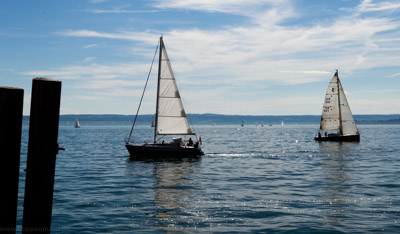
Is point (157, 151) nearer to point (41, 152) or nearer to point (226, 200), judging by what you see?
point (226, 200)

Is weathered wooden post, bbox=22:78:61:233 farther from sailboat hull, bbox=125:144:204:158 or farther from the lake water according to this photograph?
sailboat hull, bbox=125:144:204:158

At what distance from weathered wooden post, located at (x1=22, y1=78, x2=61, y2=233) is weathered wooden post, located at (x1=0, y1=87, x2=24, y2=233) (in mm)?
220

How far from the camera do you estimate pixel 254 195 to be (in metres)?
21.4

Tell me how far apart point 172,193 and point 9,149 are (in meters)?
16.2

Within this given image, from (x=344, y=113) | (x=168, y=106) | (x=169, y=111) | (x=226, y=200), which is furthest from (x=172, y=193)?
(x=344, y=113)

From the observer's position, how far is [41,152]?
7.16 meters

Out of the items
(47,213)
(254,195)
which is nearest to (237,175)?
(254,195)

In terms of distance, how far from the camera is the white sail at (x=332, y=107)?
73.0m

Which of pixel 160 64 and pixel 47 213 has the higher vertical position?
pixel 160 64

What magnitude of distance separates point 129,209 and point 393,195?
14.5m

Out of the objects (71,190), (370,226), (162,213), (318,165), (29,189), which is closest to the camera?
(29,189)

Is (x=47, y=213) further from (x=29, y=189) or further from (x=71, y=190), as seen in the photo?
(x=71, y=190)

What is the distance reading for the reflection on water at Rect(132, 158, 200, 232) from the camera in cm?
1552

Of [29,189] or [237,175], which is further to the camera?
[237,175]
